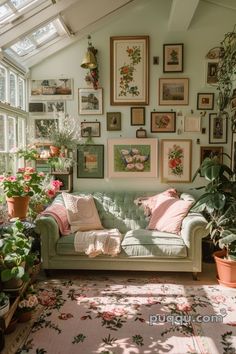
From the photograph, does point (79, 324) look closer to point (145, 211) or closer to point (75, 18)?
point (145, 211)

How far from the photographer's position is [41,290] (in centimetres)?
291

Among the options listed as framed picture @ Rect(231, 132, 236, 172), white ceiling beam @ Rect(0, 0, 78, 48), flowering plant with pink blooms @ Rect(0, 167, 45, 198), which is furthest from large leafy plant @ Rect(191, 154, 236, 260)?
white ceiling beam @ Rect(0, 0, 78, 48)

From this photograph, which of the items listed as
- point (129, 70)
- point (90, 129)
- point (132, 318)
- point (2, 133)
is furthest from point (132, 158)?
point (132, 318)

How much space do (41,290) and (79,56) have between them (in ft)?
9.78

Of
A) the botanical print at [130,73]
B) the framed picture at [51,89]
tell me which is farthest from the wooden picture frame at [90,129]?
the botanical print at [130,73]

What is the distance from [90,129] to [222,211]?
203 centimetres

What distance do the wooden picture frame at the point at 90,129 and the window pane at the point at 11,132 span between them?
88cm

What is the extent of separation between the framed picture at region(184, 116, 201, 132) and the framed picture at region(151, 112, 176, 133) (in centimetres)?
16

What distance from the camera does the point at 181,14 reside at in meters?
3.34

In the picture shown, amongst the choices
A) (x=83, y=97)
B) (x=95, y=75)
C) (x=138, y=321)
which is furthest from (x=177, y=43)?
(x=138, y=321)

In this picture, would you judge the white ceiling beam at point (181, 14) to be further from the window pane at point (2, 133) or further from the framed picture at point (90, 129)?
the window pane at point (2, 133)

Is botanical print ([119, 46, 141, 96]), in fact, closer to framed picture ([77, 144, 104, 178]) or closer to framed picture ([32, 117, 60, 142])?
framed picture ([77, 144, 104, 178])

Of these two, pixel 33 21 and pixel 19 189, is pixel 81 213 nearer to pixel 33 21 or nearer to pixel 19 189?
pixel 19 189

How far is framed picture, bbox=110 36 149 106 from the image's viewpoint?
389 centimetres
